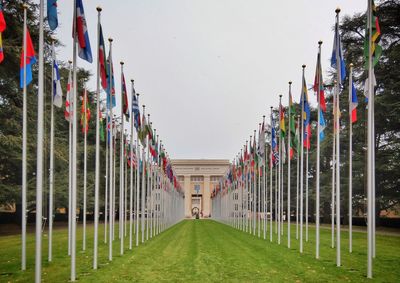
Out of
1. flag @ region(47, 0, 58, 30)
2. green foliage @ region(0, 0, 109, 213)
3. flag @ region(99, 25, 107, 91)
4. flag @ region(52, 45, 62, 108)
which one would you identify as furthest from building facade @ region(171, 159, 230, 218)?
flag @ region(47, 0, 58, 30)

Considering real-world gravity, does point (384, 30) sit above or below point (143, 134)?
above

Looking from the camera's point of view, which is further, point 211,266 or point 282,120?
point 282,120

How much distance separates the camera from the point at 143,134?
27.4m

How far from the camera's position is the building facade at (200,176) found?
5374 inches

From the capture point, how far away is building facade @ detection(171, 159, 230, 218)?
136500mm

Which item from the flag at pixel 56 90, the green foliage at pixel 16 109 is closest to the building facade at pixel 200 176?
the green foliage at pixel 16 109

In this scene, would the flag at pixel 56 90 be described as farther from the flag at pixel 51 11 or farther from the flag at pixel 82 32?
the flag at pixel 51 11

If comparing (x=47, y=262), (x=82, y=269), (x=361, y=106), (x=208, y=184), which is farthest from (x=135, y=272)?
(x=208, y=184)

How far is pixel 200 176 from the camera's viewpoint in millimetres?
139000

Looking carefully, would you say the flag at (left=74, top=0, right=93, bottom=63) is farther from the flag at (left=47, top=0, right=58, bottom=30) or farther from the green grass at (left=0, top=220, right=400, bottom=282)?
the green grass at (left=0, top=220, right=400, bottom=282)

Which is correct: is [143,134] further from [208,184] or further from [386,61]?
[208,184]

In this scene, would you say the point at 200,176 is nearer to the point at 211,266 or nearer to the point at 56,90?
the point at 56,90

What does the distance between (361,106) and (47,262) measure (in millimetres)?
29548

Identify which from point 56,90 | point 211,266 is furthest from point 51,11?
point 211,266
